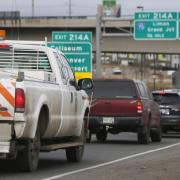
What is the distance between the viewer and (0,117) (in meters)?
12.3

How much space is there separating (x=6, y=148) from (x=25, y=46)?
3.31 meters

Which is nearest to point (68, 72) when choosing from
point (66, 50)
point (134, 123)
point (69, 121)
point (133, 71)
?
point (69, 121)

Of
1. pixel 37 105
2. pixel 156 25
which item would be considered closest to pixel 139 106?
pixel 37 105

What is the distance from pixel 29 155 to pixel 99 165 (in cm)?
274

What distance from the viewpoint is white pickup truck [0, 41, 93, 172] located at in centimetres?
1238

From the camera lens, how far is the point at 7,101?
40.5 feet

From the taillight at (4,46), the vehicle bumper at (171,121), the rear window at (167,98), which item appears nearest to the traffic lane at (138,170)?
the taillight at (4,46)

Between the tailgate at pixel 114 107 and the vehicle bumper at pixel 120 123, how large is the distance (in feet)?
0.41

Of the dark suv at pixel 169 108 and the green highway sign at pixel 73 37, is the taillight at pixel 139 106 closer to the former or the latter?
the dark suv at pixel 169 108

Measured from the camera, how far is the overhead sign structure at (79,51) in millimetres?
37812

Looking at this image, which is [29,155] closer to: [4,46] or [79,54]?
[4,46]

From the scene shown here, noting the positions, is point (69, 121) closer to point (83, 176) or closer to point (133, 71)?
point (83, 176)

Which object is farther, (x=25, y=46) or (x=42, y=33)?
(x=42, y=33)

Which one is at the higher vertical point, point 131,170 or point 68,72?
point 68,72
